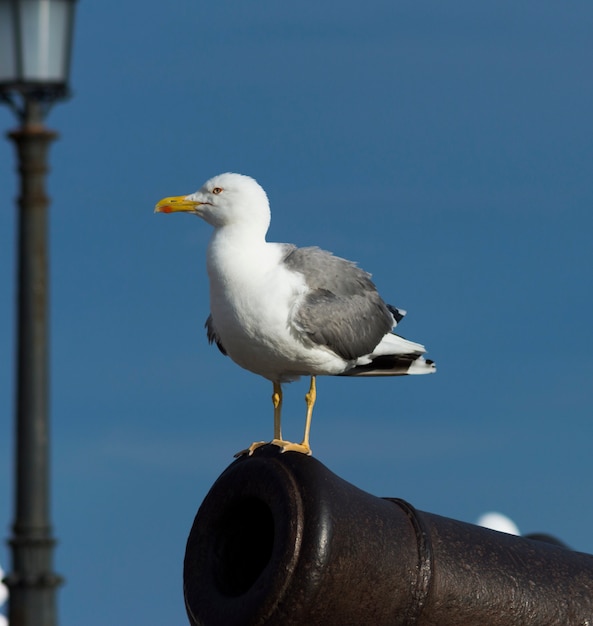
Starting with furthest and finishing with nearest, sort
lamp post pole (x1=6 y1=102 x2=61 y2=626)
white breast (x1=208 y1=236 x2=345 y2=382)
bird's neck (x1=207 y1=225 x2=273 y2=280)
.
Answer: bird's neck (x1=207 y1=225 x2=273 y2=280)
white breast (x1=208 y1=236 x2=345 y2=382)
lamp post pole (x1=6 y1=102 x2=61 y2=626)

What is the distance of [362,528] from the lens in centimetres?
902

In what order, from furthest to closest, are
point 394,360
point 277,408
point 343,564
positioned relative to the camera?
point 394,360 < point 277,408 < point 343,564

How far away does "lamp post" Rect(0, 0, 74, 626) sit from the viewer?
6.58 meters

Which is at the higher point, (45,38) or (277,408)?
(45,38)

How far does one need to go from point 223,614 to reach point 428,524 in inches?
55.8

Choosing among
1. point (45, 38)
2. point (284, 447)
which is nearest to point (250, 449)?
point (284, 447)

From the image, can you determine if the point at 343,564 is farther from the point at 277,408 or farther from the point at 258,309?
the point at 277,408

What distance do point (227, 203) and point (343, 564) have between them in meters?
3.38

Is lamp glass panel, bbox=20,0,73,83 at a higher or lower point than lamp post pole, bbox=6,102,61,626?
higher

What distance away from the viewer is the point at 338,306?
442 inches

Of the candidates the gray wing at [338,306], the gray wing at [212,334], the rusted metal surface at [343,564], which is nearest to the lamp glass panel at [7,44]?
the rusted metal surface at [343,564]

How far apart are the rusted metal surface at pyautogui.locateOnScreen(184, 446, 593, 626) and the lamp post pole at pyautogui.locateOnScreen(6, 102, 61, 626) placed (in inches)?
92.0

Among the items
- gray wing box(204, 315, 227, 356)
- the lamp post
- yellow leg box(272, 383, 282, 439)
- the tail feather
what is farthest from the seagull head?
the lamp post

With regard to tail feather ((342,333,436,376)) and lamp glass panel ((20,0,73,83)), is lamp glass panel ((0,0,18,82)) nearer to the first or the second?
lamp glass panel ((20,0,73,83))
